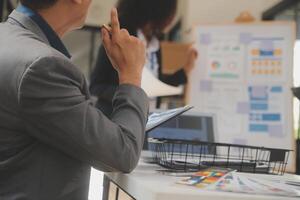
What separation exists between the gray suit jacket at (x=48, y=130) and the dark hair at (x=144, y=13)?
3.65 ft

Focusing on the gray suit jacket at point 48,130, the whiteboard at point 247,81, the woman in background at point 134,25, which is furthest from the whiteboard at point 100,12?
the gray suit jacket at point 48,130

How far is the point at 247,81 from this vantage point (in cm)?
288

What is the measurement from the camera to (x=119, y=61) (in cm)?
92

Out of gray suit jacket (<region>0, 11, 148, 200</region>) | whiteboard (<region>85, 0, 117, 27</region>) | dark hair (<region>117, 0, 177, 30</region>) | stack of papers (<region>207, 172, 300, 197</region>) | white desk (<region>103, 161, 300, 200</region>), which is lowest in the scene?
white desk (<region>103, 161, 300, 200</region>)

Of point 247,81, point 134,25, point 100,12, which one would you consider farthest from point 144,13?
point 100,12

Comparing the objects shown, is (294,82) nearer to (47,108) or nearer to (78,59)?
(47,108)

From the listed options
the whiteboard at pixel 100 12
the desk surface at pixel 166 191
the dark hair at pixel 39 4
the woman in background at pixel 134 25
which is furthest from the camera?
the whiteboard at pixel 100 12

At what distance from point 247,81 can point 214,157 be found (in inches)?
77.7

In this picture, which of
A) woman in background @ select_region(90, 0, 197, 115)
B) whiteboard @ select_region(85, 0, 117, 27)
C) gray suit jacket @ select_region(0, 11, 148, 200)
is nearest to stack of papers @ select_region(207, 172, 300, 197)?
gray suit jacket @ select_region(0, 11, 148, 200)

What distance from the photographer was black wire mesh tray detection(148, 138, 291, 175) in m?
0.95

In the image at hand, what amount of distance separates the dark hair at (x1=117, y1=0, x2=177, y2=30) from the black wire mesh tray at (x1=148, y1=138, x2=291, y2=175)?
3.12 feet

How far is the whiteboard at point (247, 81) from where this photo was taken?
110 inches

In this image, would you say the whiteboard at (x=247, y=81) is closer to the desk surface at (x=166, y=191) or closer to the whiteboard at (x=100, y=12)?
the desk surface at (x=166, y=191)

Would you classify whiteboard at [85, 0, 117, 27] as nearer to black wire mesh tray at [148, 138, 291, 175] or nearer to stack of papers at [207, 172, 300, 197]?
black wire mesh tray at [148, 138, 291, 175]
